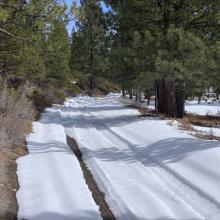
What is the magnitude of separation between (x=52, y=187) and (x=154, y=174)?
2.32m

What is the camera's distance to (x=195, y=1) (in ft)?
63.2

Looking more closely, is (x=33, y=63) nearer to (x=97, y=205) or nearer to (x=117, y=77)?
(x=117, y=77)

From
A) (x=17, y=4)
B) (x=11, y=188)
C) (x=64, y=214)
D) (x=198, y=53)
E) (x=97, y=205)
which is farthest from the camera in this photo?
(x=198, y=53)

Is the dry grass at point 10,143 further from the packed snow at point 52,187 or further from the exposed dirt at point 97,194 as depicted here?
the exposed dirt at point 97,194

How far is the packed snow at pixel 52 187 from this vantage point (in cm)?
695

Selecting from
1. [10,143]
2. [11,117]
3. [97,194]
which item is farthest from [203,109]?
[97,194]

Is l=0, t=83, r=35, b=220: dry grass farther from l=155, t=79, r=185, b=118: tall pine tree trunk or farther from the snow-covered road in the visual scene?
l=155, t=79, r=185, b=118: tall pine tree trunk

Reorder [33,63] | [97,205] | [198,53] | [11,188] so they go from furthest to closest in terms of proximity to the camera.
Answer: [198,53], [33,63], [11,188], [97,205]

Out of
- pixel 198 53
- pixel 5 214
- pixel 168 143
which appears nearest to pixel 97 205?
pixel 5 214

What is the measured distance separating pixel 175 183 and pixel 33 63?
9.09 meters

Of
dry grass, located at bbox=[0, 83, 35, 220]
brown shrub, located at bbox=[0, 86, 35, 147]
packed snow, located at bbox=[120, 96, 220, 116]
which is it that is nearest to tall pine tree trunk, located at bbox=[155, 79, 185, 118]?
dry grass, located at bbox=[0, 83, 35, 220]

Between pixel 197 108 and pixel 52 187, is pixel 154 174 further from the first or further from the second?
pixel 197 108

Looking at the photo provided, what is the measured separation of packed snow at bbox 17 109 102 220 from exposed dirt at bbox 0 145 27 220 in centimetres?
11

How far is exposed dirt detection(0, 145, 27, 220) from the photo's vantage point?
7.15m
